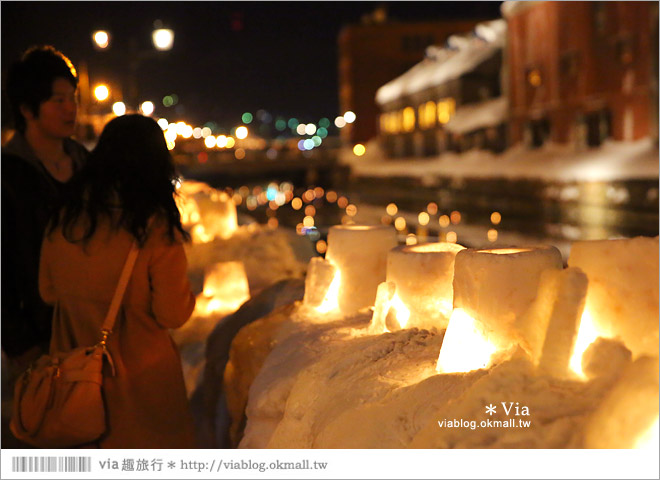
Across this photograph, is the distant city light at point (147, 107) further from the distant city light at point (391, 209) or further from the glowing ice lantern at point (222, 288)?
the distant city light at point (391, 209)

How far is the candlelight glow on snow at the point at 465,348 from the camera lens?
3121 millimetres

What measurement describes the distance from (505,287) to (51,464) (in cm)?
189

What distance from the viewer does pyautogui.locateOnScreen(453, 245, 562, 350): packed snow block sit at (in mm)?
3094

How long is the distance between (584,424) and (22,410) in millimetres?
2301

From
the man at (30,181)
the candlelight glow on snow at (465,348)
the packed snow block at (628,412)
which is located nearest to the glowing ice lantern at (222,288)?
the man at (30,181)

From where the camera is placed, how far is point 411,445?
8.93 feet

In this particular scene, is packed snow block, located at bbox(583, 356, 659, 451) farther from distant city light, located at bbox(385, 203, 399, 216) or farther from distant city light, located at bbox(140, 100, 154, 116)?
distant city light, located at bbox(385, 203, 399, 216)

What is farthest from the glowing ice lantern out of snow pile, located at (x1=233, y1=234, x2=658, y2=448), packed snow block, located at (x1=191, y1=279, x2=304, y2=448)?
snow pile, located at (x1=233, y1=234, x2=658, y2=448)

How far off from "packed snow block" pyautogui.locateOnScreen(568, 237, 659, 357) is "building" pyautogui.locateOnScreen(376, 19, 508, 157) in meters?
29.9

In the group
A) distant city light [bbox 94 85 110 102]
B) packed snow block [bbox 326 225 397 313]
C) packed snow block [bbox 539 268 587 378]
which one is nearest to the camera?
packed snow block [bbox 539 268 587 378]

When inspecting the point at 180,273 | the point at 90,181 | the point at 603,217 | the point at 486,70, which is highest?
the point at 486,70

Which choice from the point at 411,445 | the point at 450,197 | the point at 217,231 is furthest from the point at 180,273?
the point at 450,197

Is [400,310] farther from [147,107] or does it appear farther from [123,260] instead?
[147,107]

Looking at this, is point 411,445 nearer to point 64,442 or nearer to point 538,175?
point 64,442
